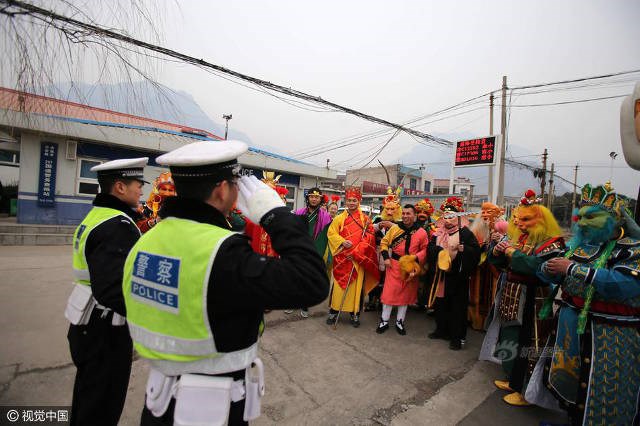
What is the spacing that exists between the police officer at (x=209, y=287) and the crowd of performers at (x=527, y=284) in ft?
0.49

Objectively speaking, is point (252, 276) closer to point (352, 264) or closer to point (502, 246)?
point (502, 246)

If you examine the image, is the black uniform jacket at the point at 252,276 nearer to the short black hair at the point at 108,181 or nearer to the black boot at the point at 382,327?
the short black hair at the point at 108,181

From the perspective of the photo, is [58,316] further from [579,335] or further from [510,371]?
[579,335]

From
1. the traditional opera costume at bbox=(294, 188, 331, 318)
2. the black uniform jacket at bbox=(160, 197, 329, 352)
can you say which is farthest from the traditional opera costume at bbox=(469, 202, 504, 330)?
the black uniform jacket at bbox=(160, 197, 329, 352)

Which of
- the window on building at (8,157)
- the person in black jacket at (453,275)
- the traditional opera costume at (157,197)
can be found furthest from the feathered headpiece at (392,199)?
the window on building at (8,157)

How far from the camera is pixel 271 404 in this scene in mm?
2605

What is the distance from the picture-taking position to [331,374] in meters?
3.13

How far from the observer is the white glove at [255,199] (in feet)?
3.90

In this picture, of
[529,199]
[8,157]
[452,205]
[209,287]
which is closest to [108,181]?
[209,287]

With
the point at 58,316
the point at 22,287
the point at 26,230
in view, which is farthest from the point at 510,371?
the point at 26,230

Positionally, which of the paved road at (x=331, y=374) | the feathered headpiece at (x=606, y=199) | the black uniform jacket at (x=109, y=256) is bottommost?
the paved road at (x=331, y=374)

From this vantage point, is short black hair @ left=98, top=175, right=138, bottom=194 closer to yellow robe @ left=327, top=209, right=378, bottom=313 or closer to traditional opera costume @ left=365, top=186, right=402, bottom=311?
yellow robe @ left=327, top=209, right=378, bottom=313

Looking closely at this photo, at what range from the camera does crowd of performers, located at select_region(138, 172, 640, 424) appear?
2135mm

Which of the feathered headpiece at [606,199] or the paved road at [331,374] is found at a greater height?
the feathered headpiece at [606,199]
